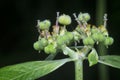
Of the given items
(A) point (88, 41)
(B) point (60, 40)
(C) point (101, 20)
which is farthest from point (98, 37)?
(C) point (101, 20)

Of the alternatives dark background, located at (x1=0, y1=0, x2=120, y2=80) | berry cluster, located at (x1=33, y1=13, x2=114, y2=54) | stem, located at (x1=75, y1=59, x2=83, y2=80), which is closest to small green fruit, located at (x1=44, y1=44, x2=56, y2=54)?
berry cluster, located at (x1=33, y1=13, x2=114, y2=54)

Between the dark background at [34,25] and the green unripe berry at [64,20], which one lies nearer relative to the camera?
the green unripe berry at [64,20]

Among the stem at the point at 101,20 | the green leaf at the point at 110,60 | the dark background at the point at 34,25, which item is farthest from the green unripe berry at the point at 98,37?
the dark background at the point at 34,25

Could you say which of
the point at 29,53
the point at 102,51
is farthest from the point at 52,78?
the point at 102,51

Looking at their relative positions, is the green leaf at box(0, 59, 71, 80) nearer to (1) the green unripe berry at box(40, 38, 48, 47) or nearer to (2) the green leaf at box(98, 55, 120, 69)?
(1) the green unripe berry at box(40, 38, 48, 47)

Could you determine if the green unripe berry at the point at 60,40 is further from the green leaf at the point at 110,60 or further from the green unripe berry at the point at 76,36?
the green leaf at the point at 110,60
